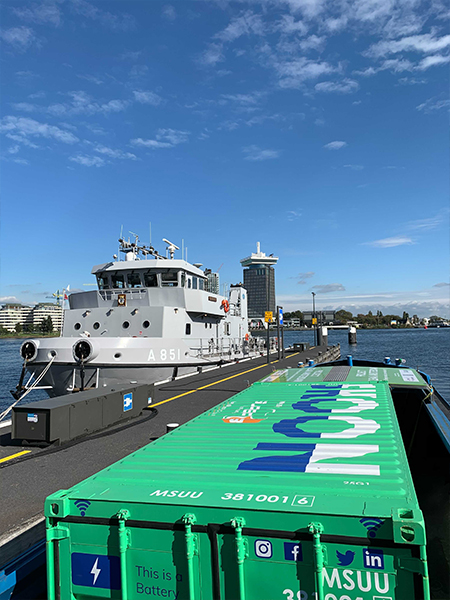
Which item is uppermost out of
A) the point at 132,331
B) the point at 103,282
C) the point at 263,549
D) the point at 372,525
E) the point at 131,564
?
the point at 103,282

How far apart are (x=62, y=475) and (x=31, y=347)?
11489 mm

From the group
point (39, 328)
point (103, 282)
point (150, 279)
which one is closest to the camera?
point (150, 279)

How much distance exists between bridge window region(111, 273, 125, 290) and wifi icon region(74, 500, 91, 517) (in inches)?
776

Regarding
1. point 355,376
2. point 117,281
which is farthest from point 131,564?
point 117,281

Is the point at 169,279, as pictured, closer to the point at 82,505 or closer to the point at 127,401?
the point at 127,401

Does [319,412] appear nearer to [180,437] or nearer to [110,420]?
[180,437]

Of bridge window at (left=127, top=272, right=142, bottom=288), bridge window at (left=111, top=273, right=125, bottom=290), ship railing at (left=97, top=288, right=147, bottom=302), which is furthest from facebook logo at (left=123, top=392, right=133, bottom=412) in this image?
bridge window at (left=111, top=273, right=125, bottom=290)

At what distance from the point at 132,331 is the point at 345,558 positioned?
17.7 metres

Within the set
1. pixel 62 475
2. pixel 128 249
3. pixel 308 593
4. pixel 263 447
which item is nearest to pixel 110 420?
pixel 62 475

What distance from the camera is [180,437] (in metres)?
5.69

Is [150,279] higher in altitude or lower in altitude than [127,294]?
higher

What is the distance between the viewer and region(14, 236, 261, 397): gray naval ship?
17375 mm

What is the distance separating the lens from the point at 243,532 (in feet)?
10.1

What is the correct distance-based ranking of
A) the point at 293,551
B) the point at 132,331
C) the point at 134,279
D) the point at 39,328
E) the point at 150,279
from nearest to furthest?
the point at 293,551 < the point at 132,331 < the point at 150,279 < the point at 134,279 < the point at 39,328
